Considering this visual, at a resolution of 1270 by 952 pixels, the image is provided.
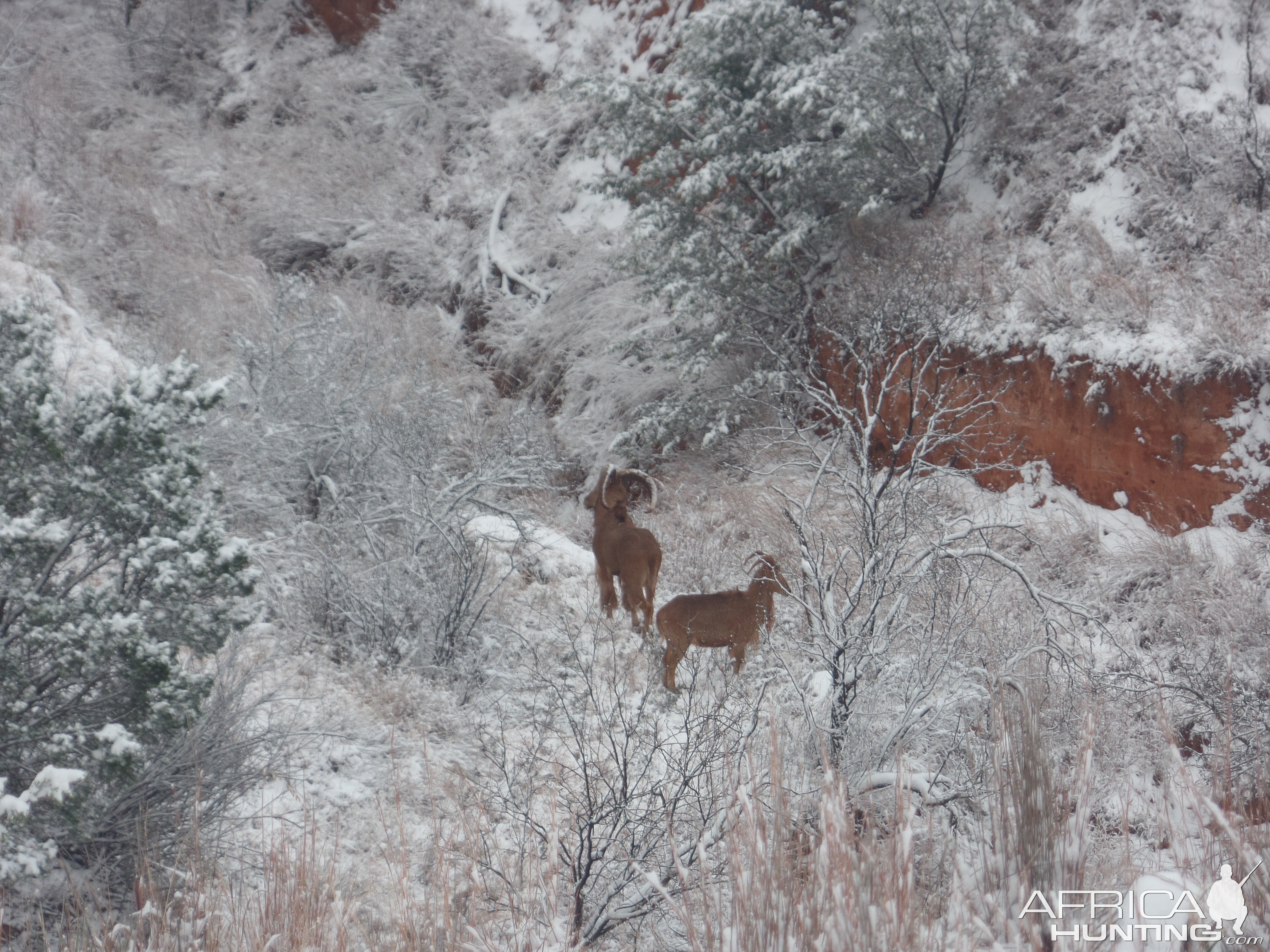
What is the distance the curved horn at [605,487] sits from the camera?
498 centimetres

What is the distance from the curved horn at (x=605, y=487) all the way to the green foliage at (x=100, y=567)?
2.20m

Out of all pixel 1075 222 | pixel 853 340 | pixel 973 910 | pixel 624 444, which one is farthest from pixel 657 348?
pixel 973 910

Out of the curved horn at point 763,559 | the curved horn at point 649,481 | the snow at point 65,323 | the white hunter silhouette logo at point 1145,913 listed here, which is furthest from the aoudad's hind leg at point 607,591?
the snow at point 65,323

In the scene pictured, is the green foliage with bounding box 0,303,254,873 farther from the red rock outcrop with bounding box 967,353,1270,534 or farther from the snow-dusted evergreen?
the red rock outcrop with bounding box 967,353,1270,534

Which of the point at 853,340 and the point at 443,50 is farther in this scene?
the point at 443,50

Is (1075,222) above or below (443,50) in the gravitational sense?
below

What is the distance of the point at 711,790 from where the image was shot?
9.97 ft

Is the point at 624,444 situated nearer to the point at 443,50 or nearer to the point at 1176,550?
the point at 1176,550

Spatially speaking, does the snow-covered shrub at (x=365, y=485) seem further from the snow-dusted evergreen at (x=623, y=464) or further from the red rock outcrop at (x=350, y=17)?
the red rock outcrop at (x=350, y=17)

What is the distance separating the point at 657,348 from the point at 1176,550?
19.0ft

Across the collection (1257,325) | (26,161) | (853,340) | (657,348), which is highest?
(26,161)

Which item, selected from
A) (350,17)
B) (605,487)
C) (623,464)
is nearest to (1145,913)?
(605,487)

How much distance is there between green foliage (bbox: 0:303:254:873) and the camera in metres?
2.84

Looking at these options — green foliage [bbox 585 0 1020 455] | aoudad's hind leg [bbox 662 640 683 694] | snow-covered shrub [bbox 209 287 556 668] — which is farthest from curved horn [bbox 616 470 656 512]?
green foliage [bbox 585 0 1020 455]
